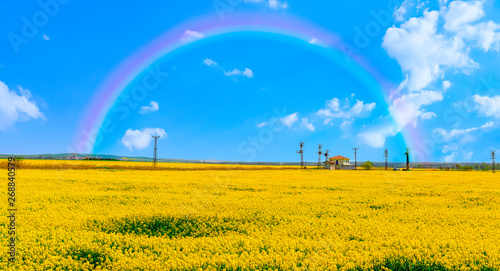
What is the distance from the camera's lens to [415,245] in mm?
6531

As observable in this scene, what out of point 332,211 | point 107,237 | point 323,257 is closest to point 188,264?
point 323,257

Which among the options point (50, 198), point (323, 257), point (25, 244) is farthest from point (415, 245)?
point (50, 198)

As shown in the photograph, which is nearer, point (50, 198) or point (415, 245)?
point (415, 245)

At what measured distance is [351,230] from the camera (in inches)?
315

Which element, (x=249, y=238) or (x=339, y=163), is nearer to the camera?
(x=249, y=238)

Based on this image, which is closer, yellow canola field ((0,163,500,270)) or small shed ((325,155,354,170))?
yellow canola field ((0,163,500,270))

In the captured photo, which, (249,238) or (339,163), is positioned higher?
(249,238)

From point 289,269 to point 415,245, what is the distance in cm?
319

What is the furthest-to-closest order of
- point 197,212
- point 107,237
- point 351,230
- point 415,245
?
point 197,212
point 351,230
point 107,237
point 415,245

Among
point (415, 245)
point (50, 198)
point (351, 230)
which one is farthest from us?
point (50, 198)

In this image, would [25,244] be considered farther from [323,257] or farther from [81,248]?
[323,257]

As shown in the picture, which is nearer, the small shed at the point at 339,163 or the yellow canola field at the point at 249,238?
the yellow canola field at the point at 249,238

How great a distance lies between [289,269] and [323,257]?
87 centimetres

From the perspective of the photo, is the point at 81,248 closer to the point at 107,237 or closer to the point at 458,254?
the point at 107,237
